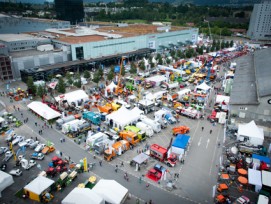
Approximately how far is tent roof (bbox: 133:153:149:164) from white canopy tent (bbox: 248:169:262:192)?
10098mm

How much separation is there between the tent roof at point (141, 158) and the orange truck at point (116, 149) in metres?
2.74

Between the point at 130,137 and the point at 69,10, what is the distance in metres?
119

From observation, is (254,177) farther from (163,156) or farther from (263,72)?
(263,72)

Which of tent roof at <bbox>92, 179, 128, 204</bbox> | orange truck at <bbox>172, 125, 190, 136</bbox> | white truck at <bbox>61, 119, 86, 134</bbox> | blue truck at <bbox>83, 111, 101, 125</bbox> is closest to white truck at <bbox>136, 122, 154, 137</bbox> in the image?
orange truck at <bbox>172, 125, 190, 136</bbox>

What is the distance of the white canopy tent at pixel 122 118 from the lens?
31.2m

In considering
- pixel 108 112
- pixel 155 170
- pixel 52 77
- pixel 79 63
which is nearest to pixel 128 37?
pixel 79 63

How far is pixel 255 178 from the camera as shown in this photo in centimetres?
2142

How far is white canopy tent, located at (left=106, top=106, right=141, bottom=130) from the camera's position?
31.2m

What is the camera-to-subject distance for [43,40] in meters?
63.5

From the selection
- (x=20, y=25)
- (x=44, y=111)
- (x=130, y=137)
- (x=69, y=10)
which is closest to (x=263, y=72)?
(x=130, y=137)

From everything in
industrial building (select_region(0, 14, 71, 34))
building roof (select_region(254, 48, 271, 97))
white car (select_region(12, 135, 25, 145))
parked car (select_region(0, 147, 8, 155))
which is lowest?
parked car (select_region(0, 147, 8, 155))

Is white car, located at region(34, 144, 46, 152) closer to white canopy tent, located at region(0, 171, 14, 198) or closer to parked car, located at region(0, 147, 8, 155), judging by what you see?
parked car, located at region(0, 147, 8, 155)

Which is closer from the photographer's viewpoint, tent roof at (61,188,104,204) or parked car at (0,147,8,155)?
tent roof at (61,188,104,204)

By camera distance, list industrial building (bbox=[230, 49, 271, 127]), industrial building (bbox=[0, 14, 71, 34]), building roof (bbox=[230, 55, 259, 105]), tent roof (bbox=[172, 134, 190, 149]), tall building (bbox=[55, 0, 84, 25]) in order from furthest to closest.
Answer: tall building (bbox=[55, 0, 84, 25])
industrial building (bbox=[0, 14, 71, 34])
building roof (bbox=[230, 55, 259, 105])
industrial building (bbox=[230, 49, 271, 127])
tent roof (bbox=[172, 134, 190, 149])
